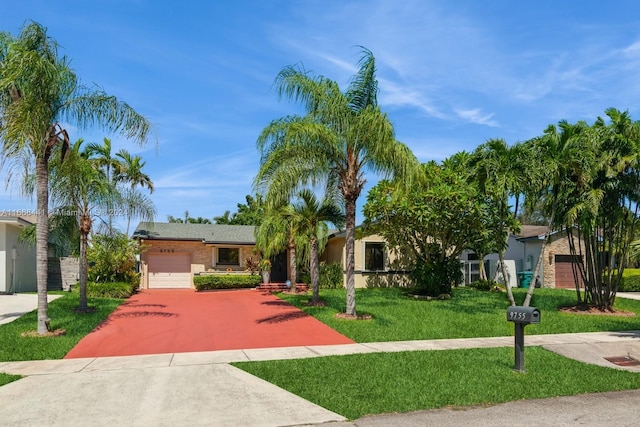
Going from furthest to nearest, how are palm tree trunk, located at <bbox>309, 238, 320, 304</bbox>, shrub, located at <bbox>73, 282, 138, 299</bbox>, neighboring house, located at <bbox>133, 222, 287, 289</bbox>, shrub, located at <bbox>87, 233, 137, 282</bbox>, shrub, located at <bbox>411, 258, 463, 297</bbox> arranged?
neighboring house, located at <bbox>133, 222, 287, 289</bbox>
shrub, located at <bbox>87, 233, 137, 282</bbox>
shrub, located at <bbox>73, 282, 138, 299</bbox>
shrub, located at <bbox>411, 258, 463, 297</bbox>
palm tree trunk, located at <bbox>309, 238, 320, 304</bbox>

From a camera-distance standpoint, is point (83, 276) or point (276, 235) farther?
point (276, 235)

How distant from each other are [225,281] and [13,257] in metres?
9.44

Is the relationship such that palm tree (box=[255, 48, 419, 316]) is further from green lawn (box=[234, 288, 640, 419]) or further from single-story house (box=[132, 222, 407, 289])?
single-story house (box=[132, 222, 407, 289])

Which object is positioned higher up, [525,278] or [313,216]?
[313,216]

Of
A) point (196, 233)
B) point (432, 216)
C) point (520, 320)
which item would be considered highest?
point (432, 216)

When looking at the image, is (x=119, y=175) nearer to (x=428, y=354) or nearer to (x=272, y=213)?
(x=272, y=213)

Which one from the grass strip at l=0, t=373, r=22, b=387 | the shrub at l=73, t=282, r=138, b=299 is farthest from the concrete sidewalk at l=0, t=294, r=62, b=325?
the grass strip at l=0, t=373, r=22, b=387

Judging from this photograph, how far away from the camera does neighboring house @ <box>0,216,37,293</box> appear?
20.7m

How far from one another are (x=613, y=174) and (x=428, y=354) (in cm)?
947

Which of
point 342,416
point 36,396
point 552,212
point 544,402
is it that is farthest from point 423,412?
point 552,212

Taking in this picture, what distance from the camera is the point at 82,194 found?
49.9ft

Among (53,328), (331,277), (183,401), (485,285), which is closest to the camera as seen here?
(183,401)

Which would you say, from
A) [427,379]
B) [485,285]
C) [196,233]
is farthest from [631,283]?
[196,233]

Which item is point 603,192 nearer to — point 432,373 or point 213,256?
point 432,373
